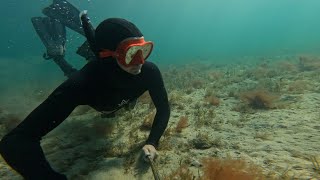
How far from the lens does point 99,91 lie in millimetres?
4504

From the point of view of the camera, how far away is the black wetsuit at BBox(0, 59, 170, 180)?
11.6 ft

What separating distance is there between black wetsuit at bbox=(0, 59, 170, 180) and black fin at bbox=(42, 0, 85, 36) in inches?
214

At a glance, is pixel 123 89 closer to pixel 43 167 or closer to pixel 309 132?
pixel 43 167

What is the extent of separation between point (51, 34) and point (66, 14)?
1.00 m

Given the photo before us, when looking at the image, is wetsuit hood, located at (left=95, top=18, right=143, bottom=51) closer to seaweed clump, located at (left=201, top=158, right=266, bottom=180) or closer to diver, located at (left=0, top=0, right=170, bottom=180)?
diver, located at (left=0, top=0, right=170, bottom=180)

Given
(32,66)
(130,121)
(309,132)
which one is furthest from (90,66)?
(32,66)

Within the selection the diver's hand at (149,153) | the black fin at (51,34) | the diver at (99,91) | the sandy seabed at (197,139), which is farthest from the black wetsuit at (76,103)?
the black fin at (51,34)

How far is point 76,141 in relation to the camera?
5711 millimetres

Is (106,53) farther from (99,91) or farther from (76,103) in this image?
(76,103)

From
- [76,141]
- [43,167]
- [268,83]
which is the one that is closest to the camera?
[43,167]

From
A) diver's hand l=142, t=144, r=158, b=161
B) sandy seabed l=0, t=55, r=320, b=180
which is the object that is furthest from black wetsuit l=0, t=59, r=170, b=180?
sandy seabed l=0, t=55, r=320, b=180

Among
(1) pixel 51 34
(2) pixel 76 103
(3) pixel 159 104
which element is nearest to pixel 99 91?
(2) pixel 76 103

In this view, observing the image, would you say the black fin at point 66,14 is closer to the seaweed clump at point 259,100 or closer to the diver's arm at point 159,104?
the diver's arm at point 159,104

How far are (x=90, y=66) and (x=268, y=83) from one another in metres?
8.25
